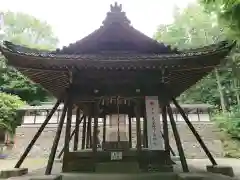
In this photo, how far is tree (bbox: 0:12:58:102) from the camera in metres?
28.2

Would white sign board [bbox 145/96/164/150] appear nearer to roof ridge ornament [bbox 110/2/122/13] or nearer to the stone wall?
roof ridge ornament [bbox 110/2/122/13]

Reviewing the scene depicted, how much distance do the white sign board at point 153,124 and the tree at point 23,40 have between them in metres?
21.3

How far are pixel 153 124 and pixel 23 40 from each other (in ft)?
95.1

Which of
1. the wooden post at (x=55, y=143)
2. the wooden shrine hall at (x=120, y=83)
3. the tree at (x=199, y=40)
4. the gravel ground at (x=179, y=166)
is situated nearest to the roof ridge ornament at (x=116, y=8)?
the wooden shrine hall at (x=120, y=83)

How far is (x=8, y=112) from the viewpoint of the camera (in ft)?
69.9

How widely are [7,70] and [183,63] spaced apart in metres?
26.2

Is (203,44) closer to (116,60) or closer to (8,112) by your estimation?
(8,112)

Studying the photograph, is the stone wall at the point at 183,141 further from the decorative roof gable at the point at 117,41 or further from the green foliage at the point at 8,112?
the decorative roof gable at the point at 117,41

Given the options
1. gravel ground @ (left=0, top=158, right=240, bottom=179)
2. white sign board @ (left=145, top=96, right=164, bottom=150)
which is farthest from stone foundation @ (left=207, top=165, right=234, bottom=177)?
white sign board @ (left=145, top=96, right=164, bottom=150)

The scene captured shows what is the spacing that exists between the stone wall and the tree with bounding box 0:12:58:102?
8.50 meters

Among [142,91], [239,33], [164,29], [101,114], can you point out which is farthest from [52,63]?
[164,29]

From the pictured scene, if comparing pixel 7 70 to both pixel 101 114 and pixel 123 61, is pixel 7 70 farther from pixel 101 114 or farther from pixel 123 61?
pixel 123 61

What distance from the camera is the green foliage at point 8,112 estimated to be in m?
20.8

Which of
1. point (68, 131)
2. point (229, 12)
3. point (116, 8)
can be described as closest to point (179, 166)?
point (68, 131)
